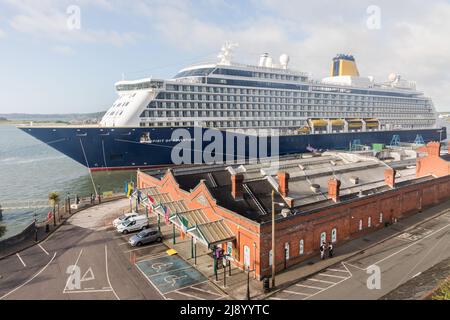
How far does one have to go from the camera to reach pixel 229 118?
60281 millimetres

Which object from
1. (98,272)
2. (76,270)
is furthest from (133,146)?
(98,272)

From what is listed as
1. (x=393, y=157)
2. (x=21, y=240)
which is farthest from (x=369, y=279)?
(x=393, y=157)

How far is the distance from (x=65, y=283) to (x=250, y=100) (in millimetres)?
51142

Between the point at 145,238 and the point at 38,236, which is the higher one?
the point at 145,238

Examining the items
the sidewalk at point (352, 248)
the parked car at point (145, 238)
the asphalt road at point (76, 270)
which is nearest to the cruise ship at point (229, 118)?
the asphalt road at point (76, 270)

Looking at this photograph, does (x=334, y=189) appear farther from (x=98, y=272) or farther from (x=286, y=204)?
(x=98, y=272)

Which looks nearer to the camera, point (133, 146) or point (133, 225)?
point (133, 225)

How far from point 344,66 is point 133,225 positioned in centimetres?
7958

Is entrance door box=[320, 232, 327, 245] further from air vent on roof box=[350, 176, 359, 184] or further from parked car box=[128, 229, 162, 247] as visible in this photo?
parked car box=[128, 229, 162, 247]

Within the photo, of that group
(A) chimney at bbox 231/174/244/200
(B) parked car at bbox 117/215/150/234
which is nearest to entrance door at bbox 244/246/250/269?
(A) chimney at bbox 231/174/244/200

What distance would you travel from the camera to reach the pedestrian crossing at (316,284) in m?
17.0

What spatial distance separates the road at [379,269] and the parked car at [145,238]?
11757mm

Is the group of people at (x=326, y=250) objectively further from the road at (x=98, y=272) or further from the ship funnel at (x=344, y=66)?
the ship funnel at (x=344, y=66)

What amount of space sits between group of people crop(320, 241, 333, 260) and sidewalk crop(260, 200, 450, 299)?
0.36 metres
